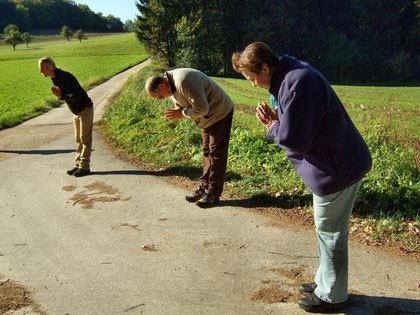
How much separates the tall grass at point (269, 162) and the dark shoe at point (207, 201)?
45 cm

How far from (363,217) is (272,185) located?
4.64 feet

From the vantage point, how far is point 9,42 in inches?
2965

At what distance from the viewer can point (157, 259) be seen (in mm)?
3852

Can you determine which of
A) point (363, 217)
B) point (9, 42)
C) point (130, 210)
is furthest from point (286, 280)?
point (9, 42)

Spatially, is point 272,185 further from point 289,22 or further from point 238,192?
point 289,22

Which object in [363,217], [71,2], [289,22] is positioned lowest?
[363,217]

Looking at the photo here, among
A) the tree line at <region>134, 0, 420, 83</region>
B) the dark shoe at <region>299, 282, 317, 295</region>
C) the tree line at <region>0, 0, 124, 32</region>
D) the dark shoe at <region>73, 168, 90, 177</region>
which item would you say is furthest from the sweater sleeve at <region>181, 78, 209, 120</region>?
the tree line at <region>0, 0, 124, 32</region>

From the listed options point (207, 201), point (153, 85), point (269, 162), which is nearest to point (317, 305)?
point (207, 201)

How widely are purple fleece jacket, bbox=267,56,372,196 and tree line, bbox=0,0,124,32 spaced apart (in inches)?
4327

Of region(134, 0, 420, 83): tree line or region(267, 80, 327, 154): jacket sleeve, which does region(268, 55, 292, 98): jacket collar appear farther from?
→ region(134, 0, 420, 83): tree line

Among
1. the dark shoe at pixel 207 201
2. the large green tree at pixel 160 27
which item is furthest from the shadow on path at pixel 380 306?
the large green tree at pixel 160 27

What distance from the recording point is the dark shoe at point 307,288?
10.1 feet

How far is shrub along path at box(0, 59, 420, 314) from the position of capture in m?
3.13

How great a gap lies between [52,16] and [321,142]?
118654mm
